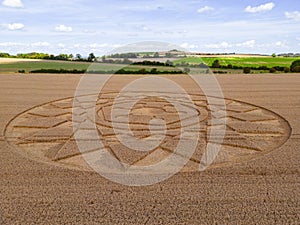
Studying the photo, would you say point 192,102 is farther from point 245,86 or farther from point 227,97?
point 245,86

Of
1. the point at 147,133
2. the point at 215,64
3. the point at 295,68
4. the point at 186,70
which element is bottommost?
the point at 147,133

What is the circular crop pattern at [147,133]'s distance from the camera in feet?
19.6

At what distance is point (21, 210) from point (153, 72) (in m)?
17.8

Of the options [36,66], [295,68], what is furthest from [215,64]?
[36,66]

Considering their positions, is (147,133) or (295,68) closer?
(147,133)

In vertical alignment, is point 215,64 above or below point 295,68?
above

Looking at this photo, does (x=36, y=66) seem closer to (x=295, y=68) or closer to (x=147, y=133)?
(x=295, y=68)

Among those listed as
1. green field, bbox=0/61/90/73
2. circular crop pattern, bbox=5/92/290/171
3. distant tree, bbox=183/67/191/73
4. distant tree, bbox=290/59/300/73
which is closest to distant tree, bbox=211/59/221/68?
distant tree, bbox=183/67/191/73

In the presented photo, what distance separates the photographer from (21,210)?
4055mm

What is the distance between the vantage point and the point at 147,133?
7.36m

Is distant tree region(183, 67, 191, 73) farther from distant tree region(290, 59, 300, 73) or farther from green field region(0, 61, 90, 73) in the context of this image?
distant tree region(290, 59, 300, 73)

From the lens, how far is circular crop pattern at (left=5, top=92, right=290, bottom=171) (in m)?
5.98

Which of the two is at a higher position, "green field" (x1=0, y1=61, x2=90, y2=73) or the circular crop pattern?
"green field" (x1=0, y1=61, x2=90, y2=73)

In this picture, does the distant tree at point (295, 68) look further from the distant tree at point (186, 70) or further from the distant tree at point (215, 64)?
the distant tree at point (186, 70)
